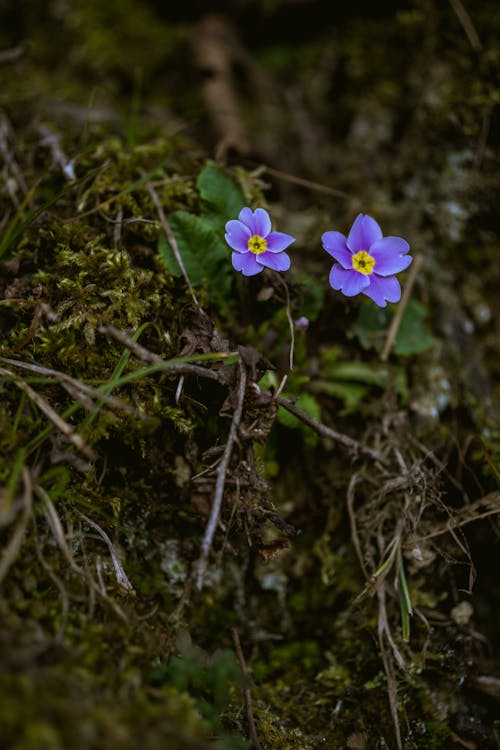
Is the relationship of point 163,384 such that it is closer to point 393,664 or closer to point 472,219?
point 393,664

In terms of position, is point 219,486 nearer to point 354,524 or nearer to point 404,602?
point 354,524

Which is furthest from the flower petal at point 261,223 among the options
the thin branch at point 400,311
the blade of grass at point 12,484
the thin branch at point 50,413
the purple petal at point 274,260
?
the blade of grass at point 12,484

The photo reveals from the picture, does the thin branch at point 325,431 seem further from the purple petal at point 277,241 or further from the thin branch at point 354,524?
the purple petal at point 277,241

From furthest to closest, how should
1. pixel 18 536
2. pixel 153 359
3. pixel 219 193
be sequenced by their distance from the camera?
pixel 219 193 < pixel 153 359 < pixel 18 536

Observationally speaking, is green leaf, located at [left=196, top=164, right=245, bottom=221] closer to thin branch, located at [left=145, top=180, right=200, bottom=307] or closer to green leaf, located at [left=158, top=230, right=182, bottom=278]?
thin branch, located at [left=145, top=180, right=200, bottom=307]

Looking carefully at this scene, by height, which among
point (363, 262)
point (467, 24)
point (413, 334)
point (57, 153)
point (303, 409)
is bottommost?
point (413, 334)

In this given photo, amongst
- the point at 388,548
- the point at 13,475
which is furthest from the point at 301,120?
the point at 13,475

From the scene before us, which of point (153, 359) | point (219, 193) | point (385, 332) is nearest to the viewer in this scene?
point (153, 359)

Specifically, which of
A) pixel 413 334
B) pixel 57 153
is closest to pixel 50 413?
pixel 57 153
